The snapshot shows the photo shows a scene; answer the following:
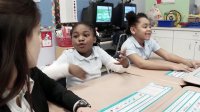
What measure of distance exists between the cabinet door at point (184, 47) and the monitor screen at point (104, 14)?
1.23 metres

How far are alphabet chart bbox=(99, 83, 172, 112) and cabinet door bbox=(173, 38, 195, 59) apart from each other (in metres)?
2.62

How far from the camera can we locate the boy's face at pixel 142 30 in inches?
76.3

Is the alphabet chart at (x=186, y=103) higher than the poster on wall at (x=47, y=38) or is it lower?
lower

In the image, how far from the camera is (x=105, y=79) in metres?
1.33

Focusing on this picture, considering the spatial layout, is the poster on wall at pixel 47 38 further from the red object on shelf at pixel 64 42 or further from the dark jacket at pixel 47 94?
the dark jacket at pixel 47 94

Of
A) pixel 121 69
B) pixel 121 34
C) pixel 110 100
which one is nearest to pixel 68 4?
pixel 121 34

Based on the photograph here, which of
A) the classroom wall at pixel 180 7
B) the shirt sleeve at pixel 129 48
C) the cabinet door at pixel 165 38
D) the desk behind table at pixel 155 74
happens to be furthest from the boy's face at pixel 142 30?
the classroom wall at pixel 180 7

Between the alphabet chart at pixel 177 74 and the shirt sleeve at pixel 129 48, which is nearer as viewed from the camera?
the alphabet chart at pixel 177 74

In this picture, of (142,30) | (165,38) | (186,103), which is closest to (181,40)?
(165,38)

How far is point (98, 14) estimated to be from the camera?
3.14m

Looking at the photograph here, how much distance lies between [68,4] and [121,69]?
1954mm

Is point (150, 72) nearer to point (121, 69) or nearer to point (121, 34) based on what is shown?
point (121, 69)

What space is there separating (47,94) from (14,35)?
1.65 feet

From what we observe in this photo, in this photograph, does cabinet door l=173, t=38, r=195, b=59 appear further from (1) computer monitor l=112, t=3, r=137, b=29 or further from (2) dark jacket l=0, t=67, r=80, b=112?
(2) dark jacket l=0, t=67, r=80, b=112
